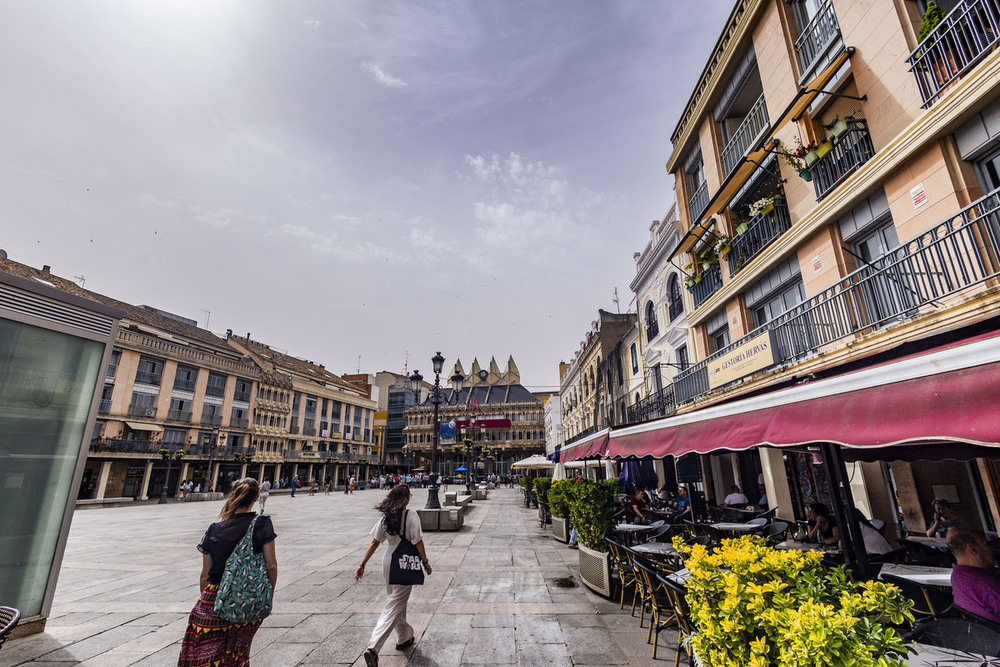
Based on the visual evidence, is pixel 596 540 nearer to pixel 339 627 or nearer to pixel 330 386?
pixel 339 627

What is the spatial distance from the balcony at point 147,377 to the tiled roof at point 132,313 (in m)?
4.26

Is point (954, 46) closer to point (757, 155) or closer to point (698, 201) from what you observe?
point (757, 155)

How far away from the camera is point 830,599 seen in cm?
232

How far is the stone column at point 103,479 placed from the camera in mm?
30969

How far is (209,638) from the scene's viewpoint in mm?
3072

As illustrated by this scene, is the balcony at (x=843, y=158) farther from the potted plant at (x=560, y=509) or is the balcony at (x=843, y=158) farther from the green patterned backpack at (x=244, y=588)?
the green patterned backpack at (x=244, y=588)

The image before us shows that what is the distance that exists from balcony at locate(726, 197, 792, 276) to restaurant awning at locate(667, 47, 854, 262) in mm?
1042

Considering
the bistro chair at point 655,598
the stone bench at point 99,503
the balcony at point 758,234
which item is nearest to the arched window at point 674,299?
the balcony at point 758,234

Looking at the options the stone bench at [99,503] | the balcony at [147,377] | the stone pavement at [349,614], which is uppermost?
the balcony at [147,377]

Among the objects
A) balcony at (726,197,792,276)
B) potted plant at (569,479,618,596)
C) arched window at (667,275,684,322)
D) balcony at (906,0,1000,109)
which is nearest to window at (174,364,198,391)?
arched window at (667,275,684,322)

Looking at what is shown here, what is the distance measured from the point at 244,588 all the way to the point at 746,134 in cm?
1480

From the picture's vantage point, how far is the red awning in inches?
94.3

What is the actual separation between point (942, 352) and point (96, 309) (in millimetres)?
8951

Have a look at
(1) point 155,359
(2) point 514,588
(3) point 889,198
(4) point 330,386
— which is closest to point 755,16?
(3) point 889,198
